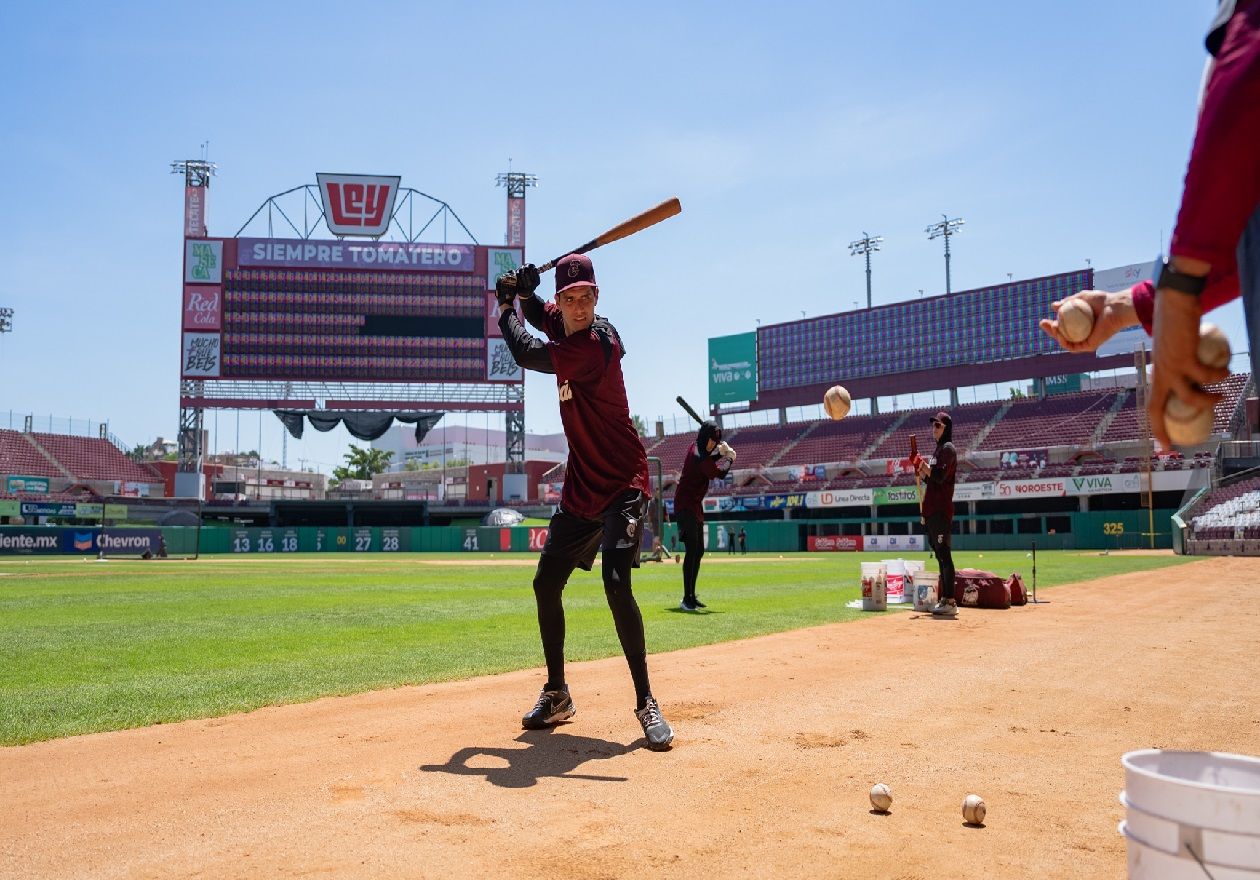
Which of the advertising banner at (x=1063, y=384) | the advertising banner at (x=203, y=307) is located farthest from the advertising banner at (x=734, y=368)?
the advertising banner at (x=203, y=307)

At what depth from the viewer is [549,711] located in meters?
4.82

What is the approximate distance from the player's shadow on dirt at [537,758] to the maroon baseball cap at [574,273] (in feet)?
7.77

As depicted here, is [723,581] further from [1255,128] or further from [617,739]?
[1255,128]

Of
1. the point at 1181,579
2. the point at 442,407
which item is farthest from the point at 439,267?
the point at 1181,579

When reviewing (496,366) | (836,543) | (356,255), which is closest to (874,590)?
(836,543)

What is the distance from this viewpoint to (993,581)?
1164 cm

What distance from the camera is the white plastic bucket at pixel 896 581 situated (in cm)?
1271

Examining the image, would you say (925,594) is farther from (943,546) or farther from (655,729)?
(655,729)

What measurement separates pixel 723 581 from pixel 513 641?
36.7 ft

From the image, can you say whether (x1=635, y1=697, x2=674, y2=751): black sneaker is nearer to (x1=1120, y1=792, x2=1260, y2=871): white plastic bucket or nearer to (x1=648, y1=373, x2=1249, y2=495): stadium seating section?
(x1=1120, y1=792, x2=1260, y2=871): white plastic bucket

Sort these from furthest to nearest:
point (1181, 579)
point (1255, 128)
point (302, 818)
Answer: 1. point (1181, 579)
2. point (302, 818)
3. point (1255, 128)

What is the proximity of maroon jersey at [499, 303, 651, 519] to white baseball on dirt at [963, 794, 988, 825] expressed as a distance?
232cm

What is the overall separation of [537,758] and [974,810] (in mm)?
1947

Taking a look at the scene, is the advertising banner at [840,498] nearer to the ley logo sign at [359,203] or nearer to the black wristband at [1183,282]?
the ley logo sign at [359,203]
